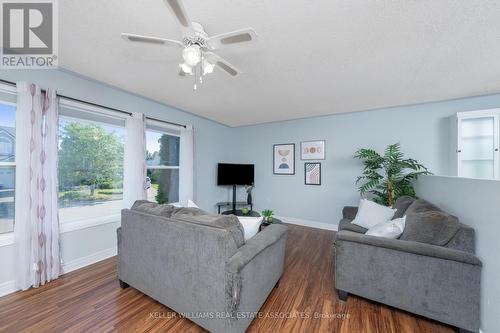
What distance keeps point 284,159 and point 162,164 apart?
268 centimetres

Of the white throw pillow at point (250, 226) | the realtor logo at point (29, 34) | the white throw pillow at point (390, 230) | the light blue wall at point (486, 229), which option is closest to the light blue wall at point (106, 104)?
the realtor logo at point (29, 34)

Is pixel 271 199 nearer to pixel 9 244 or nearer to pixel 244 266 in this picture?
pixel 244 266

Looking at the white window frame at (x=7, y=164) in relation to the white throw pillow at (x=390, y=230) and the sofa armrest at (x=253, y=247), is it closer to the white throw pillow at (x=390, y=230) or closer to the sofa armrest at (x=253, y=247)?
the sofa armrest at (x=253, y=247)

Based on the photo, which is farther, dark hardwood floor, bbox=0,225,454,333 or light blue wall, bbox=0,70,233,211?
light blue wall, bbox=0,70,233,211

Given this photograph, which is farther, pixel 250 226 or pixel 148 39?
pixel 250 226

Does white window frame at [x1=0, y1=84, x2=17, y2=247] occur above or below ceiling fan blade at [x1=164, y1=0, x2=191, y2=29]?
below

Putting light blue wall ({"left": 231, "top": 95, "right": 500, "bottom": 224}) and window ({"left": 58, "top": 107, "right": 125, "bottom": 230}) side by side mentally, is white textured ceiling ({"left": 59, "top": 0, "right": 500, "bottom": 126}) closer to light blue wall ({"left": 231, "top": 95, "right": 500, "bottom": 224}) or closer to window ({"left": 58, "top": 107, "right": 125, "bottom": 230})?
light blue wall ({"left": 231, "top": 95, "right": 500, "bottom": 224})

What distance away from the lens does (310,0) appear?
1.26 metres

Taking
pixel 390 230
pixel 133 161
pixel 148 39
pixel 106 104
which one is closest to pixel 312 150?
pixel 390 230

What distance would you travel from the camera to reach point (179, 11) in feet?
3.49

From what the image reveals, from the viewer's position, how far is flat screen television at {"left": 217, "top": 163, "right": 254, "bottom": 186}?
15.0ft

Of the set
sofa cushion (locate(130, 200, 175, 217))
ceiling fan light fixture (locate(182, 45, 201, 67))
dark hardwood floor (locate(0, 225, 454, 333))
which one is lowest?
dark hardwood floor (locate(0, 225, 454, 333))

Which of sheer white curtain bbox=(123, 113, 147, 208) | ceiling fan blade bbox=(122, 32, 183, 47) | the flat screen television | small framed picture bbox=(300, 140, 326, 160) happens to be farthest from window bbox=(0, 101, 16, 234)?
small framed picture bbox=(300, 140, 326, 160)

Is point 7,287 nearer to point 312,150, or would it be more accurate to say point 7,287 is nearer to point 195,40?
point 195,40
